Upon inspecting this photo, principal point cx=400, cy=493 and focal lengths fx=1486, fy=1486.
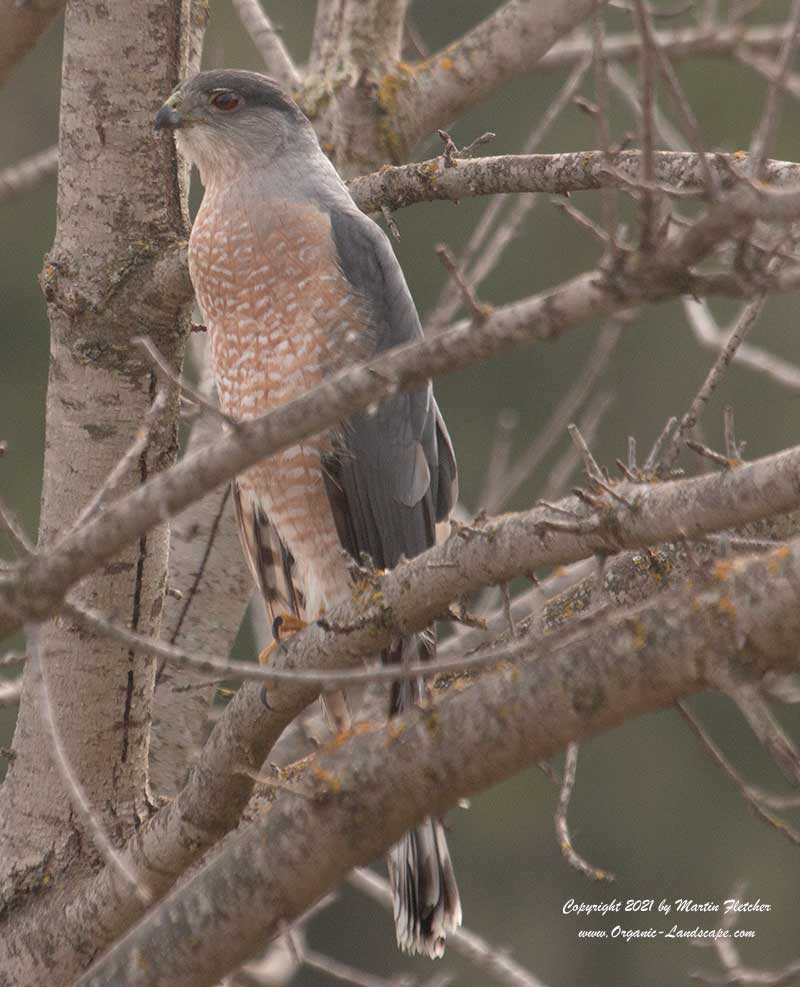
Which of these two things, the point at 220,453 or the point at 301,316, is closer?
the point at 220,453

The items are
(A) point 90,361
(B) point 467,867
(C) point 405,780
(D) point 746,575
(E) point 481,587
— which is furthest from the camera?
(B) point 467,867

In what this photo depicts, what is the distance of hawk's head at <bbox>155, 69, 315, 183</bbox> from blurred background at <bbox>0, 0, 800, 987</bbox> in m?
9.80

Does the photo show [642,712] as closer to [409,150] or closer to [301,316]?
[301,316]

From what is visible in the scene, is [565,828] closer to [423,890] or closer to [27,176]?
[423,890]

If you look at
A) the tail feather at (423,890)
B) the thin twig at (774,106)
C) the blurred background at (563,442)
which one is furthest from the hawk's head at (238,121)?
the blurred background at (563,442)

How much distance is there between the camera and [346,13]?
454 centimetres

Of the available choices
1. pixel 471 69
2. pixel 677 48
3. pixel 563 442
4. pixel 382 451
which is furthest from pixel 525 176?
pixel 563 442

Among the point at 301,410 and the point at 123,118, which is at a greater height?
the point at 123,118

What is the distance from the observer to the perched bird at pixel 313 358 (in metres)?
3.85

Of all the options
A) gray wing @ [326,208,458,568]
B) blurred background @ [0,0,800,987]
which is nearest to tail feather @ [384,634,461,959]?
gray wing @ [326,208,458,568]

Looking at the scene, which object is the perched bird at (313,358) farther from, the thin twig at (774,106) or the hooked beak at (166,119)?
the thin twig at (774,106)

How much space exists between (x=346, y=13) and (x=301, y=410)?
284 centimetres

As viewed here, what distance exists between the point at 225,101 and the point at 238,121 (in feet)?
0.22

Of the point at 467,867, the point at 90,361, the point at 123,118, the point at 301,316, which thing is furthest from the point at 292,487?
the point at 467,867
